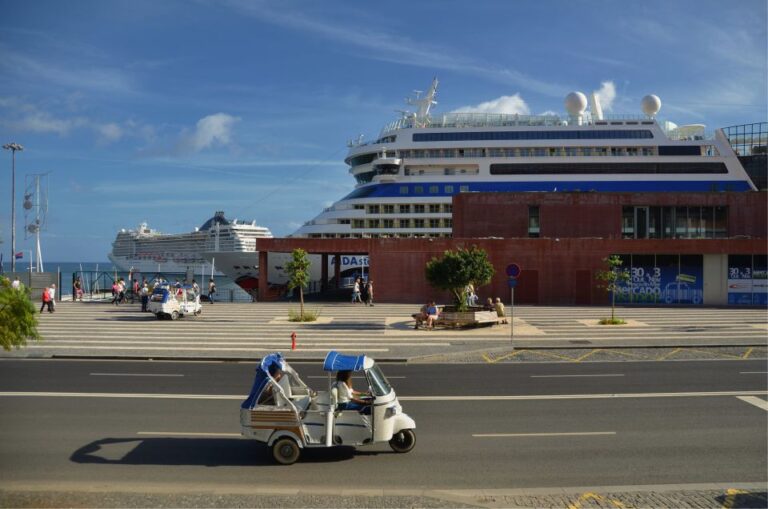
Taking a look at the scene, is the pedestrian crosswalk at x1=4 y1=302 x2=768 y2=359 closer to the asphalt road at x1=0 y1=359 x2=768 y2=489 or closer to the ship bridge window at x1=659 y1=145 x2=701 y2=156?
the asphalt road at x1=0 y1=359 x2=768 y2=489

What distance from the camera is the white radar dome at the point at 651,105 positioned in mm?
67188

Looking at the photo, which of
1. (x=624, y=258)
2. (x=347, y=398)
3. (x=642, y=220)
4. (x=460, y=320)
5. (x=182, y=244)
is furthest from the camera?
(x=182, y=244)

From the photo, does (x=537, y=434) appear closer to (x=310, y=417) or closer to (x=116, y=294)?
(x=310, y=417)

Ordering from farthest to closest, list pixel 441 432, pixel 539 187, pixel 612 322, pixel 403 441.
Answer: pixel 539 187, pixel 612 322, pixel 441 432, pixel 403 441

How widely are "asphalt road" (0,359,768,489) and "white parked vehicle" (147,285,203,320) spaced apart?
13.0m

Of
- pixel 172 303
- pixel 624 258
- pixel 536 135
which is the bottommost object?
pixel 172 303

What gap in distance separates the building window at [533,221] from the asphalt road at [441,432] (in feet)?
86.8

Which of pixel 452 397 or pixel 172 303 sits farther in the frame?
pixel 172 303

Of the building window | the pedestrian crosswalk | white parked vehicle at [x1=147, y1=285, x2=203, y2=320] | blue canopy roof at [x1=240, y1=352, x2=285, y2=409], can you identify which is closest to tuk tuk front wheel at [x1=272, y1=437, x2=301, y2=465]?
blue canopy roof at [x1=240, y1=352, x2=285, y2=409]

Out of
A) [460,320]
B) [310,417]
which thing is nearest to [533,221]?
[460,320]

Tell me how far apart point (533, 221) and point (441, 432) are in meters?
33.7

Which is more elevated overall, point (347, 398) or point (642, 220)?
point (642, 220)

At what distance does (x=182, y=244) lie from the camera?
111m

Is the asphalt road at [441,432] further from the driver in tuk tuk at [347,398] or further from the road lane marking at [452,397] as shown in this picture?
the driver in tuk tuk at [347,398]
